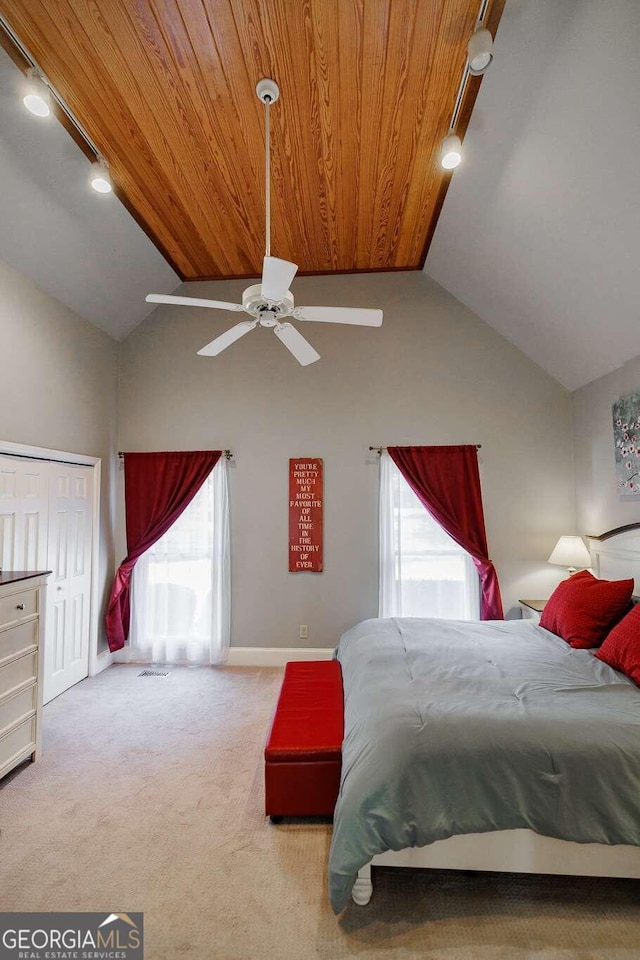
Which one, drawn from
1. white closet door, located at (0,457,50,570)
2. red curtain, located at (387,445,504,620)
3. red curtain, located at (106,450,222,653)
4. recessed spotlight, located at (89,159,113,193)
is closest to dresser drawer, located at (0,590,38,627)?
white closet door, located at (0,457,50,570)

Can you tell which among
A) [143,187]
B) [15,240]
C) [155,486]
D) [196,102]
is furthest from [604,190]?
[155,486]

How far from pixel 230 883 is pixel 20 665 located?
1594 mm

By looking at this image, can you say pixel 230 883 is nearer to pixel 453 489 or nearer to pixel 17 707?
pixel 17 707

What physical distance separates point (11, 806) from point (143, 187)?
367cm

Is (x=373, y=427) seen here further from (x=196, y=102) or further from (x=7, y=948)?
(x=7, y=948)

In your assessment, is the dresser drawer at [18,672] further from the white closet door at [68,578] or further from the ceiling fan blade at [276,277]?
the ceiling fan blade at [276,277]

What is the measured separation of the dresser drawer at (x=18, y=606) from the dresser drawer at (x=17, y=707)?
417 mm

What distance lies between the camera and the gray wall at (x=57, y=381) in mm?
2996

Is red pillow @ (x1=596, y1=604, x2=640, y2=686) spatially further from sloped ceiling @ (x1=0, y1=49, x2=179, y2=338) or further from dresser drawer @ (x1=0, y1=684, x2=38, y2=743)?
sloped ceiling @ (x1=0, y1=49, x2=179, y2=338)

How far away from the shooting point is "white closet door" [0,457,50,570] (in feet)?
9.70

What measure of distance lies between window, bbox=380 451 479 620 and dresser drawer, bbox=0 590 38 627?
Result: 2.66m

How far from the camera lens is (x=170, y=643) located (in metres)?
4.09

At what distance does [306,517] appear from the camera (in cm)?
407

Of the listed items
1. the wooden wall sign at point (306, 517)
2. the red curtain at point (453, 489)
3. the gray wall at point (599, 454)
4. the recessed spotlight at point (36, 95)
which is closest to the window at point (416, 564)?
the red curtain at point (453, 489)
